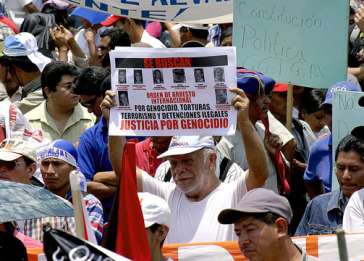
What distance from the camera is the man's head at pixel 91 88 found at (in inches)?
405

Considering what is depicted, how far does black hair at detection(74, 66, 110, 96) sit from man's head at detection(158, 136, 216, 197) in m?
1.79

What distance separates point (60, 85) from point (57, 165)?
1699 millimetres

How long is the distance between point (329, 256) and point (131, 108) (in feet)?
4.85

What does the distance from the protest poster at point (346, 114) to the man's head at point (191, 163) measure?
0.96 m

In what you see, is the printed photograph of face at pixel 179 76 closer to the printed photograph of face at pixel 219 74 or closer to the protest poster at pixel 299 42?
the printed photograph of face at pixel 219 74

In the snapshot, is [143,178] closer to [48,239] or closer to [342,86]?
[342,86]

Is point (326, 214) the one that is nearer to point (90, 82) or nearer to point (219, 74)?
point (219, 74)

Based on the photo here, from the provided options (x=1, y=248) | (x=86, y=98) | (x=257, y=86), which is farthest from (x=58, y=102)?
(x=1, y=248)

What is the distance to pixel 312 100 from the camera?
1161 centimetres

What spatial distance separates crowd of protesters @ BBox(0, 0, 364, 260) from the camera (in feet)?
25.2

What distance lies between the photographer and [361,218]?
26.9 feet

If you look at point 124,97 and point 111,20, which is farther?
point 111,20

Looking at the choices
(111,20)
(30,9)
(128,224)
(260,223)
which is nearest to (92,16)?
(111,20)

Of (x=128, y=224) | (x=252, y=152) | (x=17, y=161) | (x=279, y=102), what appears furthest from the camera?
(x=279, y=102)
